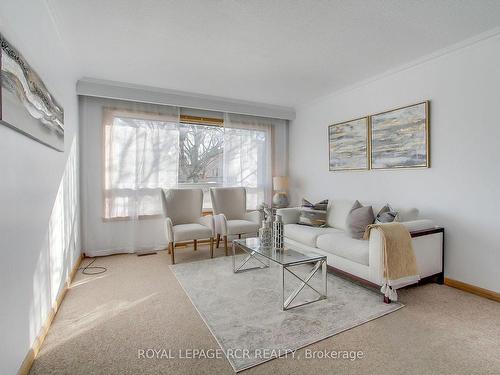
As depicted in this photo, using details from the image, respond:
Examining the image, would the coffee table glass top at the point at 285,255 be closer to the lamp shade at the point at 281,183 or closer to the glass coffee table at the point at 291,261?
the glass coffee table at the point at 291,261

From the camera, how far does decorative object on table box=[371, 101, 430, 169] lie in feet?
10.6

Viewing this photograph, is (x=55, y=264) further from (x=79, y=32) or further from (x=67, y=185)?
(x=79, y=32)

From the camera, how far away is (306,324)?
2.17 meters

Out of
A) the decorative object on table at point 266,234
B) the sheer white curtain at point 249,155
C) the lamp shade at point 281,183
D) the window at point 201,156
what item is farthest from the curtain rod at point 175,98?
the decorative object on table at point 266,234

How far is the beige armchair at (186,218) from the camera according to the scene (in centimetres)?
381

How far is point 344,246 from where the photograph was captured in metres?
2.99

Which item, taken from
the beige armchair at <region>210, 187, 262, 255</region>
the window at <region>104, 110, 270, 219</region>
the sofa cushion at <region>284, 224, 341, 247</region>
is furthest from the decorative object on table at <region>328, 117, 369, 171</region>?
the beige armchair at <region>210, 187, 262, 255</region>

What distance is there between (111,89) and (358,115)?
3534mm

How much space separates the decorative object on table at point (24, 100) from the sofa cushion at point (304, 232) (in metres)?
2.81

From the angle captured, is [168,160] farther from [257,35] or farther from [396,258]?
[396,258]

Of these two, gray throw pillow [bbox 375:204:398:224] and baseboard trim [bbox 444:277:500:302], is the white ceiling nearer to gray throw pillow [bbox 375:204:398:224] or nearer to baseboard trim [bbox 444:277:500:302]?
gray throw pillow [bbox 375:204:398:224]

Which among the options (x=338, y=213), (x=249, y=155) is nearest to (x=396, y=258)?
(x=338, y=213)

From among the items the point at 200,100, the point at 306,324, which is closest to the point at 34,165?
the point at 306,324

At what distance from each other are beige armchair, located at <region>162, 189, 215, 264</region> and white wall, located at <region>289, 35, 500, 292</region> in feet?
7.77
